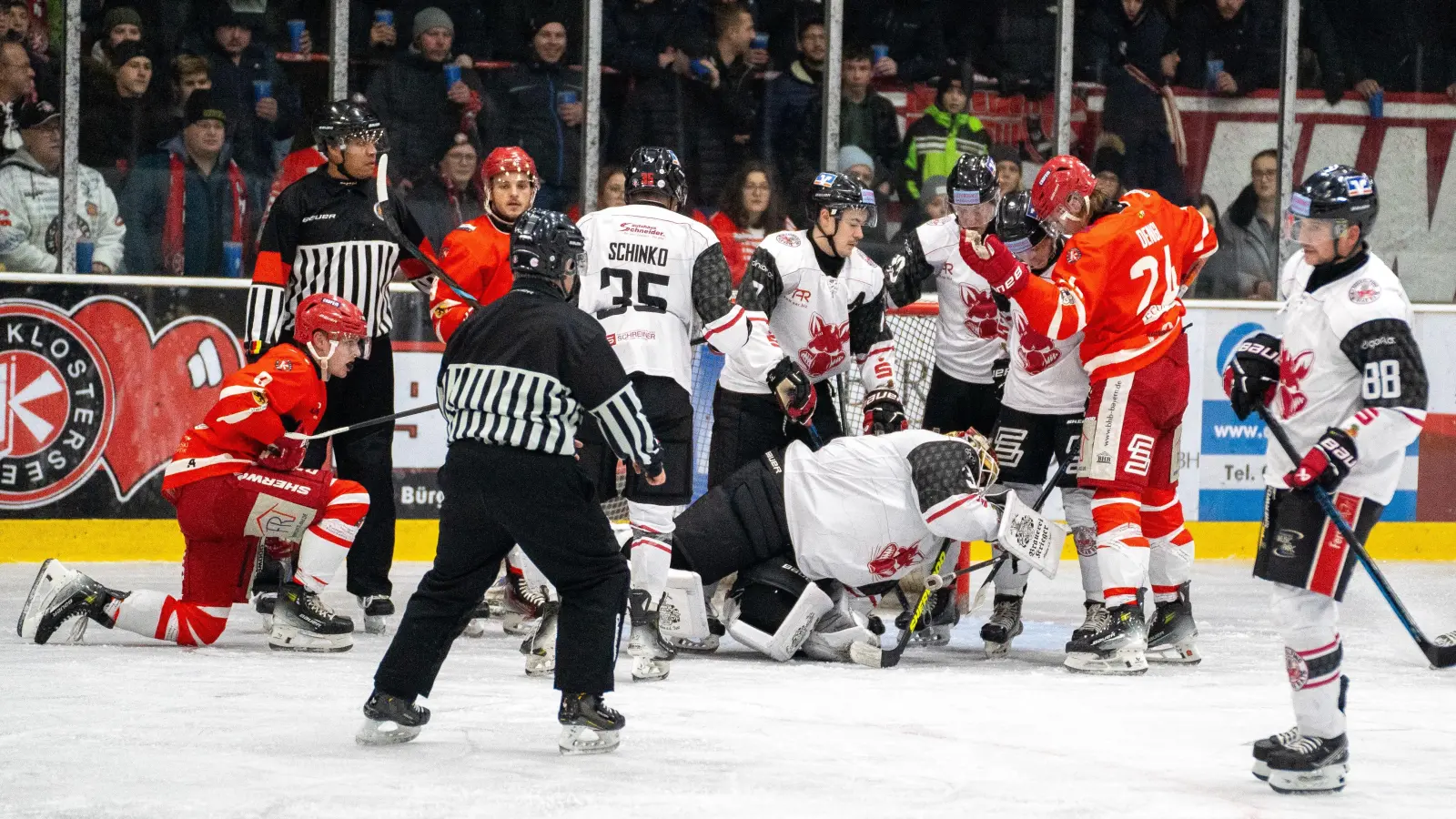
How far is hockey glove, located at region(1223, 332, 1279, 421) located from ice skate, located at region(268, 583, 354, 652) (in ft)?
8.08

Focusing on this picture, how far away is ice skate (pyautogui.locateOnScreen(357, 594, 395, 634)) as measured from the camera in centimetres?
527

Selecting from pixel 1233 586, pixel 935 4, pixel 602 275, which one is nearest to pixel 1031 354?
pixel 602 275

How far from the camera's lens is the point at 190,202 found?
7.14 m

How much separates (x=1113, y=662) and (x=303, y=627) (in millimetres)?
2167

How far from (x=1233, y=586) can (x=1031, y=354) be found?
210cm

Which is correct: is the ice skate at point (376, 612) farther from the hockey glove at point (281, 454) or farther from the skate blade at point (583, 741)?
the skate blade at point (583, 741)

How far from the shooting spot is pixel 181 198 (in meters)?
7.12

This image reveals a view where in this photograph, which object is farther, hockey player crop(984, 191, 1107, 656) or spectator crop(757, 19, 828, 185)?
spectator crop(757, 19, 828, 185)

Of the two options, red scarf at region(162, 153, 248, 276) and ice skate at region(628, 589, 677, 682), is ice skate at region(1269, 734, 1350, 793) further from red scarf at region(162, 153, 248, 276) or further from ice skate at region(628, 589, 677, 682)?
red scarf at region(162, 153, 248, 276)

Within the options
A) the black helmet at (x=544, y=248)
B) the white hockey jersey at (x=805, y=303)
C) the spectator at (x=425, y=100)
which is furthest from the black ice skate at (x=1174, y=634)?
the spectator at (x=425, y=100)

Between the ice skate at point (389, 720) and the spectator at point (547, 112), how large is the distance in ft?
14.0

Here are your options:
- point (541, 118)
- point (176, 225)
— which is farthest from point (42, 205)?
point (541, 118)

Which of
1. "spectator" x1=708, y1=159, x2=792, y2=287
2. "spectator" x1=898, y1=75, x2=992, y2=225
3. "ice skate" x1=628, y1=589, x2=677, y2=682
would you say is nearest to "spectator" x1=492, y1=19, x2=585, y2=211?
"spectator" x1=708, y1=159, x2=792, y2=287

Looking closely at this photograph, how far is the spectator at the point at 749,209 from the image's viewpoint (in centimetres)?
787
